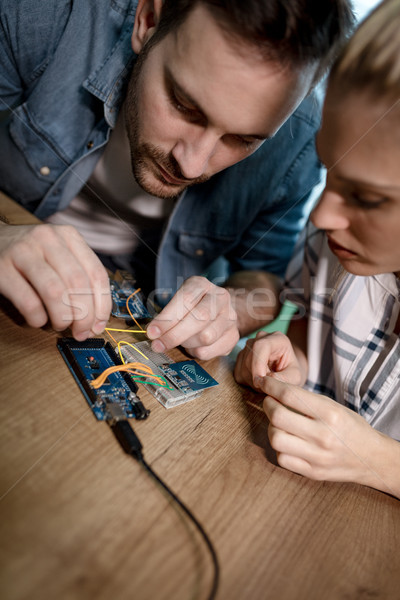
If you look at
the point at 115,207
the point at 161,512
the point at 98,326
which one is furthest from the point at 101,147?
the point at 161,512

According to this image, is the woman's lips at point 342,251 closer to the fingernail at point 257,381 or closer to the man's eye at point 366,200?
the man's eye at point 366,200

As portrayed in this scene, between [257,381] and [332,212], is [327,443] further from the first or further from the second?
[332,212]

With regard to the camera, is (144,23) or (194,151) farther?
(144,23)

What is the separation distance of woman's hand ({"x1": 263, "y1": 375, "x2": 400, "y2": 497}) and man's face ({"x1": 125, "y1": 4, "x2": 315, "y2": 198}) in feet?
2.20

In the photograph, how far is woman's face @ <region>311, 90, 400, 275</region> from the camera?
646 mm

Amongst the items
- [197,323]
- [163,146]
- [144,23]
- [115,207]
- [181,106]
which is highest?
[144,23]

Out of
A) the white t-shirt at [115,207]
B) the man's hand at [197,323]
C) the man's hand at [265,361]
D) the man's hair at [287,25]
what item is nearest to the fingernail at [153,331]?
the man's hand at [197,323]

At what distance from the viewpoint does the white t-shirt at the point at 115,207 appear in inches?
64.5

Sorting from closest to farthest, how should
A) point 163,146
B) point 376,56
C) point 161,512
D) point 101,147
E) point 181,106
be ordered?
point 161,512 → point 376,56 → point 181,106 → point 163,146 → point 101,147

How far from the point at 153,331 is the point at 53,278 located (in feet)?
0.87

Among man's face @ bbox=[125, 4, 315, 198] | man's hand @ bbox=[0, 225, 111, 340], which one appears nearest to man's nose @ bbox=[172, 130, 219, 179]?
man's face @ bbox=[125, 4, 315, 198]

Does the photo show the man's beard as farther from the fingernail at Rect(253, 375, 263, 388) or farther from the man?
the fingernail at Rect(253, 375, 263, 388)

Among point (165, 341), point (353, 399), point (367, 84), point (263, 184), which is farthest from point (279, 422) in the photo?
point (263, 184)

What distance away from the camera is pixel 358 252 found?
2.62ft
